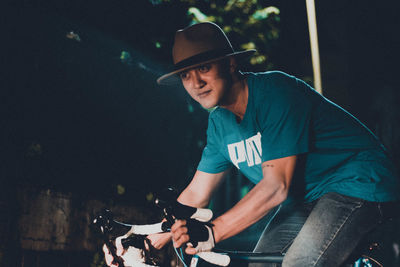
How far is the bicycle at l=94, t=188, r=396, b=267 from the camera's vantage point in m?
2.05

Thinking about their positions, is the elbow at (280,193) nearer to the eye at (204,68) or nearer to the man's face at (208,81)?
the man's face at (208,81)

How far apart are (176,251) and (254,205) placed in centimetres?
62

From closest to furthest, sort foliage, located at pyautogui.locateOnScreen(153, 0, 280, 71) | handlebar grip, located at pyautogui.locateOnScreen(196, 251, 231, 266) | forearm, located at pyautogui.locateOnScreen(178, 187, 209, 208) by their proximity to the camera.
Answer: handlebar grip, located at pyautogui.locateOnScreen(196, 251, 231, 266), forearm, located at pyautogui.locateOnScreen(178, 187, 209, 208), foliage, located at pyautogui.locateOnScreen(153, 0, 280, 71)

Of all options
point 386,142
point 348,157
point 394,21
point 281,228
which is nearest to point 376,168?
point 348,157

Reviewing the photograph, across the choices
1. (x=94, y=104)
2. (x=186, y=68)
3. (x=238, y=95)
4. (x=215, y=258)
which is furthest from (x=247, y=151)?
→ (x=94, y=104)

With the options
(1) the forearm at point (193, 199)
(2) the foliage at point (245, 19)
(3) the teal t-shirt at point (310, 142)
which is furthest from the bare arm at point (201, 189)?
(2) the foliage at point (245, 19)

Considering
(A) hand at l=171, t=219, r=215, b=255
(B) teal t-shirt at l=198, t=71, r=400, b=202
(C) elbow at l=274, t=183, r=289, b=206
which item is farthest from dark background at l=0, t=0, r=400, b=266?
(C) elbow at l=274, t=183, r=289, b=206

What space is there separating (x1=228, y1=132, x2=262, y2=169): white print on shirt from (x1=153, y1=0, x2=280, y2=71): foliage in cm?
403

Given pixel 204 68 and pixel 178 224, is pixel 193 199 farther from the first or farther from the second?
pixel 178 224

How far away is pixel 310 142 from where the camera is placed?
2660mm

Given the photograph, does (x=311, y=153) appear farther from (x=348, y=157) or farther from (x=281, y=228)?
(x=281, y=228)

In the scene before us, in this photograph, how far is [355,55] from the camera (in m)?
14.8

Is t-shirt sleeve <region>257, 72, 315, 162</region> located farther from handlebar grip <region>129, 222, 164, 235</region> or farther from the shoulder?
handlebar grip <region>129, 222, 164, 235</region>

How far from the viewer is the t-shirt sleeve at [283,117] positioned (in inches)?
95.7
